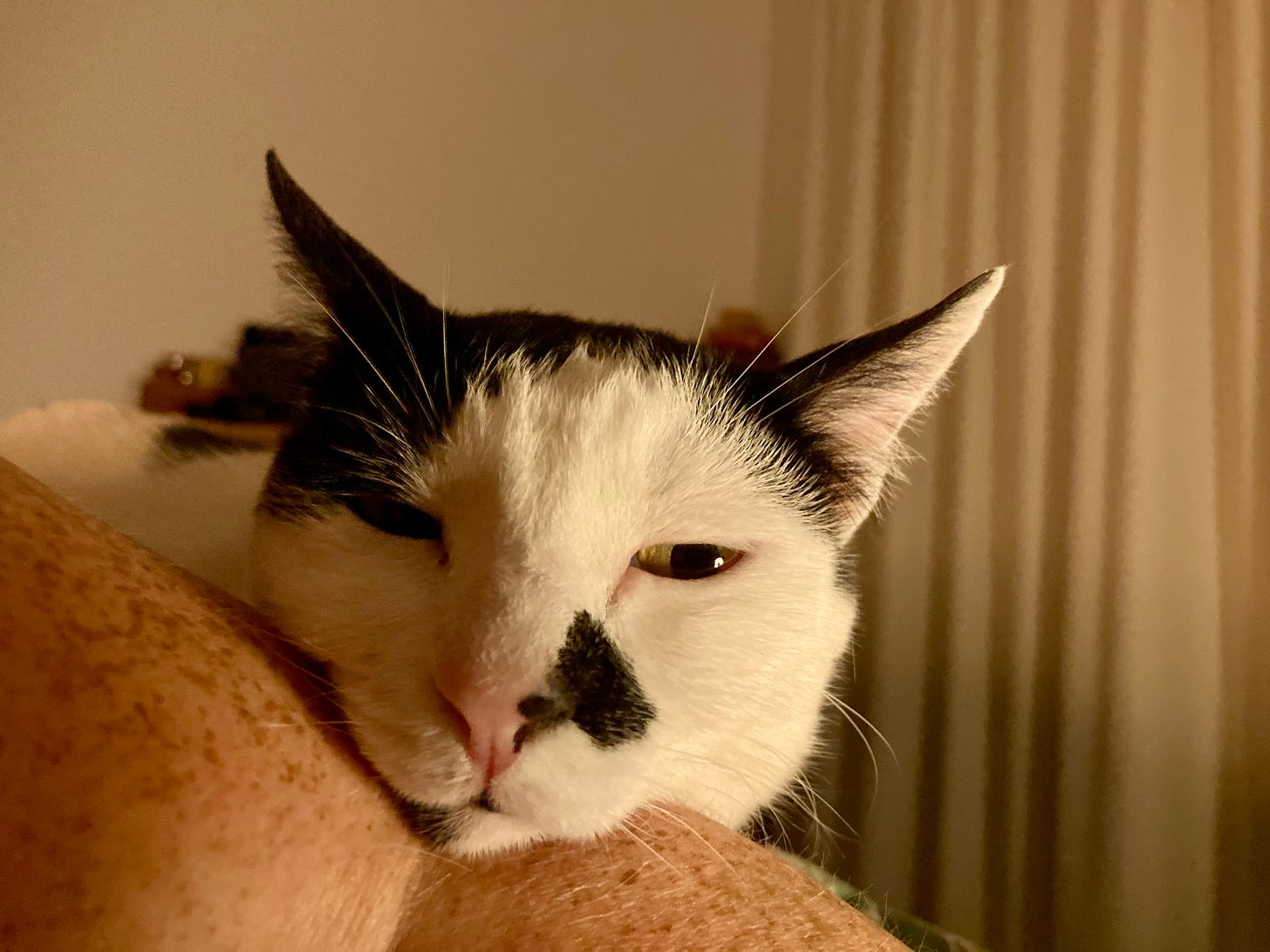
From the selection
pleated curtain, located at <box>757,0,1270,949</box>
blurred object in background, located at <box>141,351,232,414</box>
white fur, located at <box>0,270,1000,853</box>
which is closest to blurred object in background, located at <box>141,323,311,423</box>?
blurred object in background, located at <box>141,351,232,414</box>

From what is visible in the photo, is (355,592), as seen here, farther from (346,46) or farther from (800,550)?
(346,46)

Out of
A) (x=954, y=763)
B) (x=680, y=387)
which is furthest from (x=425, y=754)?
(x=954, y=763)

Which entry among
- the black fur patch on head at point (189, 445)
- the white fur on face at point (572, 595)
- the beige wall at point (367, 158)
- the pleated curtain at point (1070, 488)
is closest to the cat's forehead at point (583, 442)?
the white fur on face at point (572, 595)

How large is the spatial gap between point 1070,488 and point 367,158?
191cm

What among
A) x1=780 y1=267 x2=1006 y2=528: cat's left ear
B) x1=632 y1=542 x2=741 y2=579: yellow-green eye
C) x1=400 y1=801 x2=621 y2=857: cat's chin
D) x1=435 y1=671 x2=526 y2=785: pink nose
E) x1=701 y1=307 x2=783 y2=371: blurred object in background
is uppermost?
x1=701 y1=307 x2=783 y2=371: blurred object in background

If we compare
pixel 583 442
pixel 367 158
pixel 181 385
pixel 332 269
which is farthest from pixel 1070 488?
pixel 181 385

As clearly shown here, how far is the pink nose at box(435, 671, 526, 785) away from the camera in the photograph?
1.57 feet

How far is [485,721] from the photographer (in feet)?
1.58

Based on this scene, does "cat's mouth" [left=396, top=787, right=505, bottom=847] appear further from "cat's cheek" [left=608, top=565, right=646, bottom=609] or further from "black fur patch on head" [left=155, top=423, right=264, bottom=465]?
"black fur patch on head" [left=155, top=423, right=264, bottom=465]

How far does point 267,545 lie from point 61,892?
406mm

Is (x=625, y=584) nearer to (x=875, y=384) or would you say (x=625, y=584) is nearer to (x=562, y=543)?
(x=562, y=543)

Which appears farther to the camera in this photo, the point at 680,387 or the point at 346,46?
the point at 346,46

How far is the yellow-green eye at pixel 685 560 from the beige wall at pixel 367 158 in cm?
100

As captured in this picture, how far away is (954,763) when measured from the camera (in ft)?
5.89
